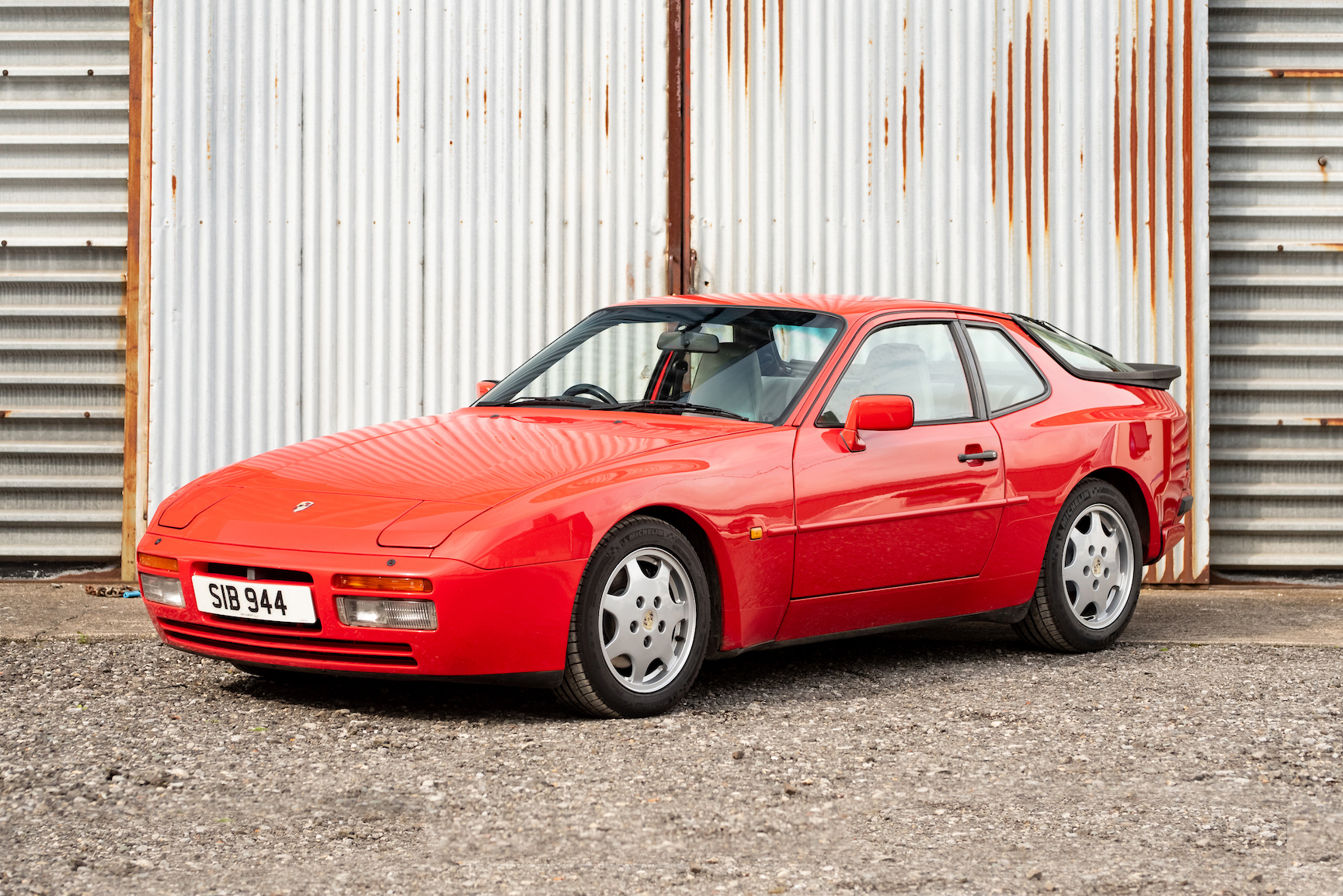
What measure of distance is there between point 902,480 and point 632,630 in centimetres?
124

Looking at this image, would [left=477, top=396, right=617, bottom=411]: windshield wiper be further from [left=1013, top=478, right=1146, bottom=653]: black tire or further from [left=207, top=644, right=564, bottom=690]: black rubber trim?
[left=1013, top=478, right=1146, bottom=653]: black tire

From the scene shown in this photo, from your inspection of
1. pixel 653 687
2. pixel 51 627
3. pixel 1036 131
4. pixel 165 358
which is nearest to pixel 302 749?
pixel 653 687

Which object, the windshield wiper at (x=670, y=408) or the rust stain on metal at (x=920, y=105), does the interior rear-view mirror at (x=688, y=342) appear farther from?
the rust stain on metal at (x=920, y=105)

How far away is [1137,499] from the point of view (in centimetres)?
617

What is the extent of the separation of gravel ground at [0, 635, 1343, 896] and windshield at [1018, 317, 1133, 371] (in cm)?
140

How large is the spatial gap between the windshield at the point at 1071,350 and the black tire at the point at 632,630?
7.31 ft

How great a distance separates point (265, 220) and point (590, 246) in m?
1.79

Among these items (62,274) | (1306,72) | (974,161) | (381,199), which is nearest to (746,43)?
(974,161)

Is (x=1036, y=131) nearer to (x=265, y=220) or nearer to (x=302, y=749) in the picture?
(x=265, y=220)

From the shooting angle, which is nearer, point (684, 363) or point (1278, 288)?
point (684, 363)

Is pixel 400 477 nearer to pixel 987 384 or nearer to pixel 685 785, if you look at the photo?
pixel 685 785

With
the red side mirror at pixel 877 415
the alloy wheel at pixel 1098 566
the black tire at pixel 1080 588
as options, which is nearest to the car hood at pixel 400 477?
the red side mirror at pixel 877 415

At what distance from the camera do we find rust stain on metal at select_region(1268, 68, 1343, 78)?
8578 mm

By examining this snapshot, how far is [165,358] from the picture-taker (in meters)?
8.10
